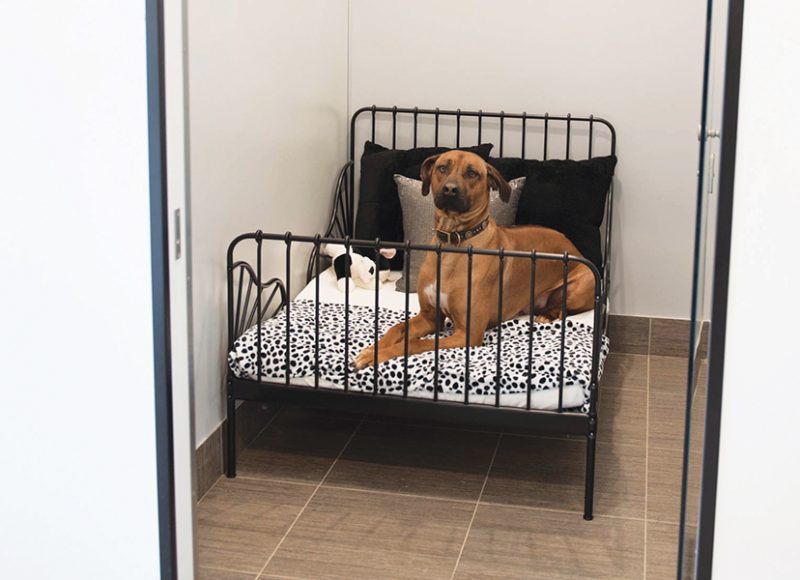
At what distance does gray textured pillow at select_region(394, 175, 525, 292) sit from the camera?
404cm

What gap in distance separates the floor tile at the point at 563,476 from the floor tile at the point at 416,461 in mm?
63

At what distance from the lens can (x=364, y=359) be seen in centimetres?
326

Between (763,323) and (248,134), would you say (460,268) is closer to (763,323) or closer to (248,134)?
(248,134)

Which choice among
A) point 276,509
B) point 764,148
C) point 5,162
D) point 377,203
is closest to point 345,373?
point 276,509

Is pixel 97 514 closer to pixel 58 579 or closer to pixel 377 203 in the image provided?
pixel 58 579

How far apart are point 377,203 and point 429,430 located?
89 centimetres

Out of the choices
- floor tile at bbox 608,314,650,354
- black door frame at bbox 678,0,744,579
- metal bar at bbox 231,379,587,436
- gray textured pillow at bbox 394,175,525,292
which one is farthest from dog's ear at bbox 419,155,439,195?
black door frame at bbox 678,0,744,579

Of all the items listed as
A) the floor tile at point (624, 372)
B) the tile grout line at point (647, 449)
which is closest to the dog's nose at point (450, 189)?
the tile grout line at point (647, 449)

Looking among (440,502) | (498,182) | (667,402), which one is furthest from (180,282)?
(667,402)

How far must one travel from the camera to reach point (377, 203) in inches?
165

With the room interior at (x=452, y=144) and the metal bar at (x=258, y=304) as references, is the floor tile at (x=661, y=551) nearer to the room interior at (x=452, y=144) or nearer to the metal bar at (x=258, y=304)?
the room interior at (x=452, y=144)

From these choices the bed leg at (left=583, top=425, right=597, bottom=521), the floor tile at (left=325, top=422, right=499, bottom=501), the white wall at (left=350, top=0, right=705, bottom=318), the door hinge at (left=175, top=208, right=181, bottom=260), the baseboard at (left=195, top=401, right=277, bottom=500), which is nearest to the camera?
the door hinge at (left=175, top=208, right=181, bottom=260)

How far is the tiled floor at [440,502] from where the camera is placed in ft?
9.43

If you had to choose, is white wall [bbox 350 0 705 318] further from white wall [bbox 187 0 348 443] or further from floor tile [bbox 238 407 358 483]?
floor tile [bbox 238 407 358 483]
